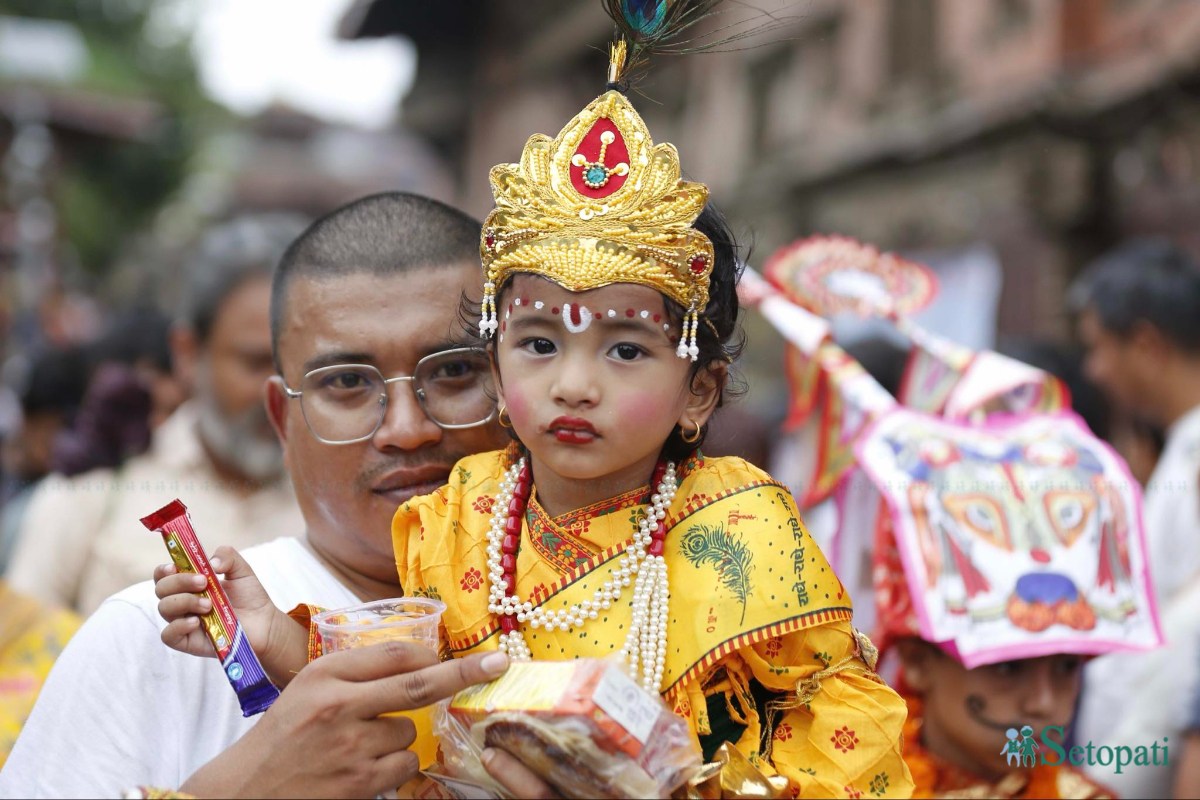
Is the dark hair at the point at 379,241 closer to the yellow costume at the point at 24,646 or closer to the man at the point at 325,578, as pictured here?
the man at the point at 325,578

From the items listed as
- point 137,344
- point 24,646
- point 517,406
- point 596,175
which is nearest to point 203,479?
point 24,646

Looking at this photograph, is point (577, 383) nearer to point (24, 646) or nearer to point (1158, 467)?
point (24, 646)

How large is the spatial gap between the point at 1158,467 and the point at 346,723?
431 centimetres

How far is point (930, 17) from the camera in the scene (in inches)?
401

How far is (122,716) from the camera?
2.26m

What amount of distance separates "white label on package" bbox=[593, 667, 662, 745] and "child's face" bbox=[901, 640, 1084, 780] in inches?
66.9

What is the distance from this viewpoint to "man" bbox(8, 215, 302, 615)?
4594 millimetres

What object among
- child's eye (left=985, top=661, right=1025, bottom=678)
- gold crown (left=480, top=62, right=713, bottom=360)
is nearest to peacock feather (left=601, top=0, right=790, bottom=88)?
gold crown (left=480, top=62, right=713, bottom=360)

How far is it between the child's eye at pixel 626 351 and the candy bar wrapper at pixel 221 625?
817 millimetres

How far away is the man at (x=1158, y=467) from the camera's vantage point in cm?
377

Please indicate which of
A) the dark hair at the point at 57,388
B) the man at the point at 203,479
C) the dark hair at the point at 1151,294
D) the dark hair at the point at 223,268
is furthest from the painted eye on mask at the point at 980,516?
the dark hair at the point at 57,388

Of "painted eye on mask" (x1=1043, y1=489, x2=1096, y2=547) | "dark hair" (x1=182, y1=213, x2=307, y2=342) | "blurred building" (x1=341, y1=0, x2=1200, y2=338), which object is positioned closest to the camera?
"painted eye on mask" (x1=1043, y1=489, x2=1096, y2=547)

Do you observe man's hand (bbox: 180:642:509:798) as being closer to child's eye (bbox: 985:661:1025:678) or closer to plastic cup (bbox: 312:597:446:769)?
plastic cup (bbox: 312:597:446:769)

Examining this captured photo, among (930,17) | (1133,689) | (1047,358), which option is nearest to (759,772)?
(1133,689)
